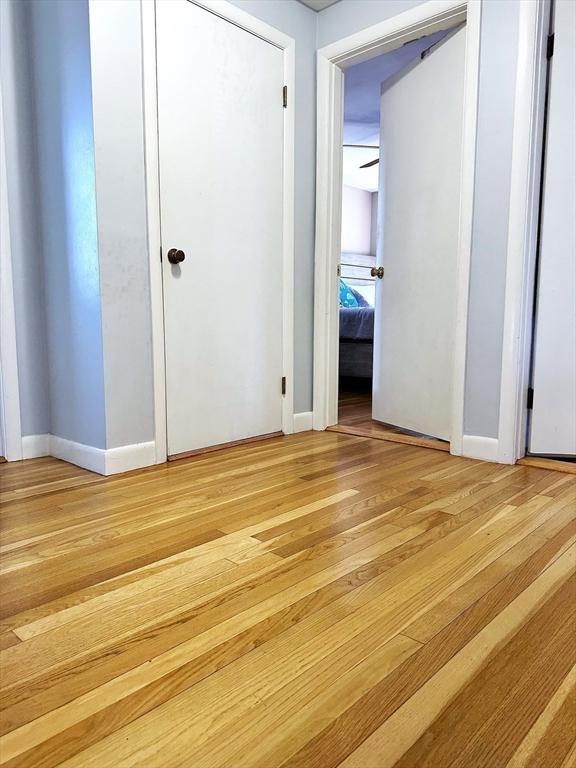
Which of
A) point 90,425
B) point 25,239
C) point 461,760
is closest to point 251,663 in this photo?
point 461,760

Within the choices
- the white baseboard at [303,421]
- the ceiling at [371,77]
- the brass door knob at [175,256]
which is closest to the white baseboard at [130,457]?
the brass door knob at [175,256]

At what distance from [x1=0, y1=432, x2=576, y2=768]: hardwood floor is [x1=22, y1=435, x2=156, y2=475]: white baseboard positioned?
21 cm

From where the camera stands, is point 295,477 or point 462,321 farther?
point 462,321

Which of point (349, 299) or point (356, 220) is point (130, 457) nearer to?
point (349, 299)

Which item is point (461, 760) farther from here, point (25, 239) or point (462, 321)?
point (25, 239)

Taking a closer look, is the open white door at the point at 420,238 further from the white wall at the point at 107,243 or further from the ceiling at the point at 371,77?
the ceiling at the point at 371,77

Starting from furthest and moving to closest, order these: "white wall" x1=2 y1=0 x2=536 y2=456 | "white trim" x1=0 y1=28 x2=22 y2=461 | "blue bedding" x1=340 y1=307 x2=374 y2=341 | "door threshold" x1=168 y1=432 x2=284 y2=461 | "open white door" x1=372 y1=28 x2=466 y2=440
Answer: "blue bedding" x1=340 y1=307 x2=374 y2=341 < "open white door" x1=372 y1=28 x2=466 y2=440 < "door threshold" x1=168 y1=432 x2=284 y2=461 < "white trim" x1=0 y1=28 x2=22 y2=461 < "white wall" x1=2 y1=0 x2=536 y2=456

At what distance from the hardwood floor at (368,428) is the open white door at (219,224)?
15.8 inches

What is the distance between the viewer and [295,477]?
1859mm

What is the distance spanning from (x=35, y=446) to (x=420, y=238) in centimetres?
190

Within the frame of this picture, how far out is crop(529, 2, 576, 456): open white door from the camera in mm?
1932

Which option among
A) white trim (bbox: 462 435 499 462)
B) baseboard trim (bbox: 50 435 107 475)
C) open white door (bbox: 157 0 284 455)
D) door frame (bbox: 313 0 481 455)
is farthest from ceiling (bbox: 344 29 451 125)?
baseboard trim (bbox: 50 435 107 475)

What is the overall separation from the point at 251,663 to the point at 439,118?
2311 millimetres

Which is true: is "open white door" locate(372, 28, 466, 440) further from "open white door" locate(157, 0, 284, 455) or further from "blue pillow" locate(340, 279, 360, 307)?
"blue pillow" locate(340, 279, 360, 307)
